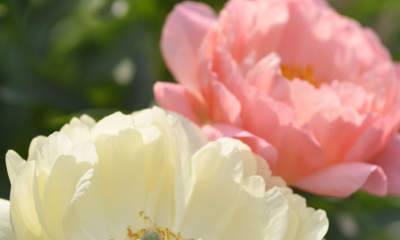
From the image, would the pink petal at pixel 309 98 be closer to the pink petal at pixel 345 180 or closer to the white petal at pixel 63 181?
the pink petal at pixel 345 180

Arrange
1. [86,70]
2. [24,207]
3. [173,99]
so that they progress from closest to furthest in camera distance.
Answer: [24,207] → [173,99] → [86,70]

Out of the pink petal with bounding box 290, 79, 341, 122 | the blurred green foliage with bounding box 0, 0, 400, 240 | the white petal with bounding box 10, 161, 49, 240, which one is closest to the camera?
the white petal with bounding box 10, 161, 49, 240

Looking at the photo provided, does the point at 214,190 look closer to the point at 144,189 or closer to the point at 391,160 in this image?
the point at 144,189

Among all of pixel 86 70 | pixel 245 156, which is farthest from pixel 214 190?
pixel 86 70

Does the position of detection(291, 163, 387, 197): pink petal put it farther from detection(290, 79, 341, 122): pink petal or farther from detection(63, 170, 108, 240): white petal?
detection(63, 170, 108, 240): white petal

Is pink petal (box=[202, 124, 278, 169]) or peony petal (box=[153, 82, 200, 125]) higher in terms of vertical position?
peony petal (box=[153, 82, 200, 125])

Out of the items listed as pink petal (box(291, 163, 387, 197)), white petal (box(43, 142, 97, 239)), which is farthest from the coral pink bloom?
white petal (box(43, 142, 97, 239))
